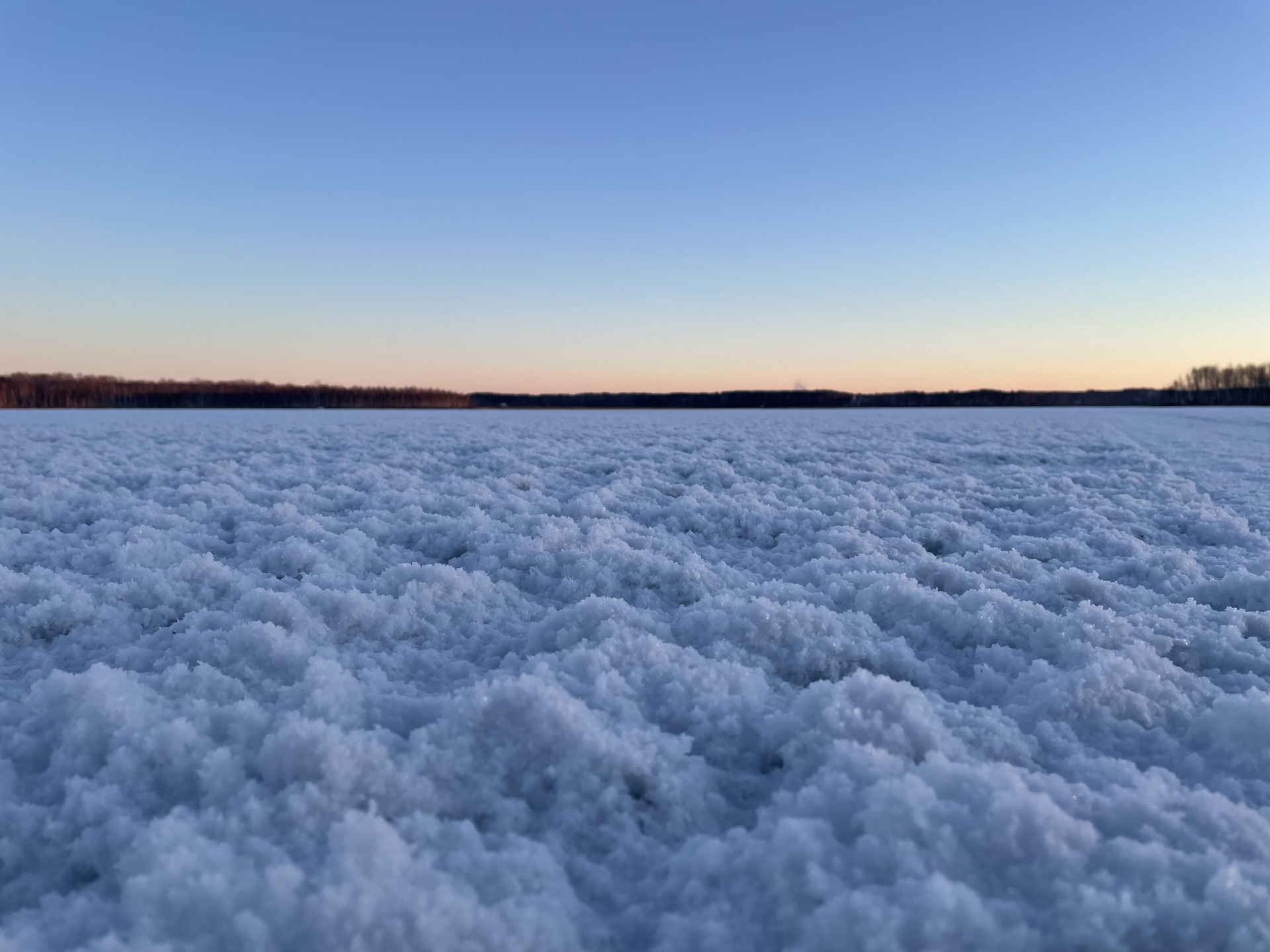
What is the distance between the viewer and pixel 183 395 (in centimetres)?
6300

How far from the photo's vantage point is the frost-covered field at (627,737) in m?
1.39

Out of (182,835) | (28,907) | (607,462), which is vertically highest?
(607,462)

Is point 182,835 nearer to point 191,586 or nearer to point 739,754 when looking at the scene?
point 739,754

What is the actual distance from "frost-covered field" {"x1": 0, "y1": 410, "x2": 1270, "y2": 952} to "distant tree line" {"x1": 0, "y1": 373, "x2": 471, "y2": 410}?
187ft

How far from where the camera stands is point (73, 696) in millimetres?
2080

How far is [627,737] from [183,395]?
243ft

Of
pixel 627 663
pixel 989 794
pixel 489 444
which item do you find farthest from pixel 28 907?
pixel 489 444

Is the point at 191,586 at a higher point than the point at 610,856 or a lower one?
higher

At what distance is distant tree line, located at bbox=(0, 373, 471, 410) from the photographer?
6069 centimetres

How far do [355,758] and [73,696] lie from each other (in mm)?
1004

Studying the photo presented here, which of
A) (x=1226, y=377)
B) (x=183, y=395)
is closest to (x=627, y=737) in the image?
(x=183, y=395)

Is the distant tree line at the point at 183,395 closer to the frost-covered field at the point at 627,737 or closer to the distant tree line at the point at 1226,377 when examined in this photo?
the frost-covered field at the point at 627,737

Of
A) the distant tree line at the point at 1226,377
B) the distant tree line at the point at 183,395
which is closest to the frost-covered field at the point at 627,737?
the distant tree line at the point at 183,395

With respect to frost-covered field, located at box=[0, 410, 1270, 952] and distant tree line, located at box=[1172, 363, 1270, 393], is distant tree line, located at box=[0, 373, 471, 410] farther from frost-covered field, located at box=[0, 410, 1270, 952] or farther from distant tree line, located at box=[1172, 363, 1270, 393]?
distant tree line, located at box=[1172, 363, 1270, 393]
